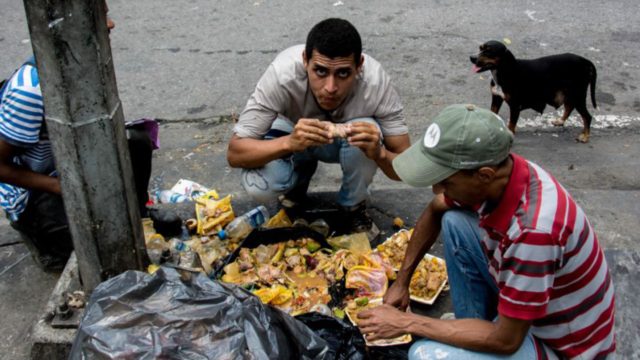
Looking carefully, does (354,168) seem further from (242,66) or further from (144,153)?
(242,66)

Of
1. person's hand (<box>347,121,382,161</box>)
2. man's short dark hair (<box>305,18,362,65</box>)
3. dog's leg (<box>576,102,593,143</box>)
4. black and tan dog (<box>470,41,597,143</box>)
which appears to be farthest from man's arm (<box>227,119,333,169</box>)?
dog's leg (<box>576,102,593,143</box>)

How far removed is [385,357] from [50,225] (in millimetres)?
1720

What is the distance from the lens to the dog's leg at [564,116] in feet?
16.8

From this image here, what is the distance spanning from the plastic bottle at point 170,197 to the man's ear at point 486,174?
2.35 m

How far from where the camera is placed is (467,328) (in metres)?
2.06

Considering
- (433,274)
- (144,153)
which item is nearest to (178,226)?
(144,153)

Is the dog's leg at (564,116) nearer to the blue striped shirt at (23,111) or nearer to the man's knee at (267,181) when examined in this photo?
the man's knee at (267,181)

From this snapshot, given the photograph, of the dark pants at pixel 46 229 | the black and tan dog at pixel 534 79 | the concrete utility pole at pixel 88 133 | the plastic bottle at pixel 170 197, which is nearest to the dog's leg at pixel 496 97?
the black and tan dog at pixel 534 79

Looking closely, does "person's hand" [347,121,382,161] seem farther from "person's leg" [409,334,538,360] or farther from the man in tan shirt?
"person's leg" [409,334,538,360]

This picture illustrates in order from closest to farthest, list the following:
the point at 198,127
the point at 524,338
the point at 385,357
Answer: the point at 524,338 < the point at 385,357 < the point at 198,127

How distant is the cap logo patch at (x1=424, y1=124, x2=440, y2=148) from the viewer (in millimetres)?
1932

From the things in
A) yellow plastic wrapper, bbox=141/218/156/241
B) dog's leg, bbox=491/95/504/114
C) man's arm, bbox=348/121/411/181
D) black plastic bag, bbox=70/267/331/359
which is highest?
A: man's arm, bbox=348/121/411/181

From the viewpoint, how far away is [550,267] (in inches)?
71.0

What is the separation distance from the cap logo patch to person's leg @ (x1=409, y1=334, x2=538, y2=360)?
2.29 feet
